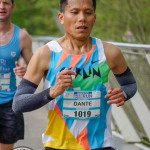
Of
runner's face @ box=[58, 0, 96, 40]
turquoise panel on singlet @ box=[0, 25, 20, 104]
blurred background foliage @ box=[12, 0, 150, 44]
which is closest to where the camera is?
runner's face @ box=[58, 0, 96, 40]

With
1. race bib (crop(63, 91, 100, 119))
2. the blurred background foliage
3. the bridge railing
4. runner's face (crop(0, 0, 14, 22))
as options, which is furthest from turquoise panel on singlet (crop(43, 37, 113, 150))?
the blurred background foliage

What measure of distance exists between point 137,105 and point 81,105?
3215mm

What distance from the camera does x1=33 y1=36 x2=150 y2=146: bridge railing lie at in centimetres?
581

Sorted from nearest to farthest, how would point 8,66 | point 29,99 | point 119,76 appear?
point 29,99, point 119,76, point 8,66

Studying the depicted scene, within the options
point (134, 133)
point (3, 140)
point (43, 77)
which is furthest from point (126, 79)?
point (134, 133)

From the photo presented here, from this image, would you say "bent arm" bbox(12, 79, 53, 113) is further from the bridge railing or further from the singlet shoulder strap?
the bridge railing

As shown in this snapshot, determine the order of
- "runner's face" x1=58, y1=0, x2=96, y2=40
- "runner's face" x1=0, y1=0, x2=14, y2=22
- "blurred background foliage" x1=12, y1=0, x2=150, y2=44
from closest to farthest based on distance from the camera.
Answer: "runner's face" x1=58, y1=0, x2=96, y2=40 < "runner's face" x1=0, y1=0, x2=14, y2=22 < "blurred background foliage" x1=12, y1=0, x2=150, y2=44

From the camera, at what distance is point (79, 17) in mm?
3215

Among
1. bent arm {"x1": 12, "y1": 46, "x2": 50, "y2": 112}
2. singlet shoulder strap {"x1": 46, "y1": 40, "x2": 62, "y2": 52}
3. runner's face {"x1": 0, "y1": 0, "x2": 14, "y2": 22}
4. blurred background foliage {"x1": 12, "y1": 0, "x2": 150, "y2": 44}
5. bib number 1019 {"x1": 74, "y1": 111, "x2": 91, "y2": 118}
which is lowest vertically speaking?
bib number 1019 {"x1": 74, "y1": 111, "x2": 91, "y2": 118}

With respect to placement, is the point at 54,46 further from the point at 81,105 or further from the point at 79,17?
the point at 81,105

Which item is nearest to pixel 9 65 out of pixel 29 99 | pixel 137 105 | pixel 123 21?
→ pixel 29 99

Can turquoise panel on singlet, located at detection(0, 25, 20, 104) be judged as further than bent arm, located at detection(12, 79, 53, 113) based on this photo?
Yes

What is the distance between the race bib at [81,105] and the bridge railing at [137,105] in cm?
214

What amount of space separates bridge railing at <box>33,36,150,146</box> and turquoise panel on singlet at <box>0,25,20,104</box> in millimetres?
1006
